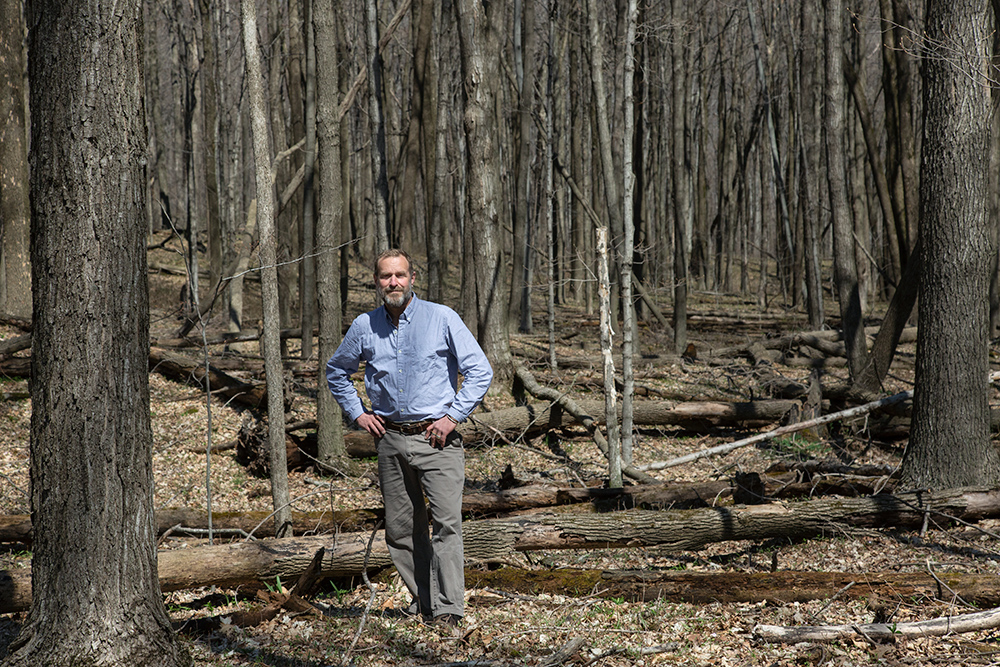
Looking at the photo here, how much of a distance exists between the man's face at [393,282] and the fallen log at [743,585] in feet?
7.10

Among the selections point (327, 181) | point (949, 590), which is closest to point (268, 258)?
point (327, 181)

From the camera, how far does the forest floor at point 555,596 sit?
156 inches

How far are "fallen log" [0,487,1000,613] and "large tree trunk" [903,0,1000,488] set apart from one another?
45cm

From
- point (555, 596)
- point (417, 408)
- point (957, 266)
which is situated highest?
point (957, 266)

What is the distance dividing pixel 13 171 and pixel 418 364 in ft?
34.1

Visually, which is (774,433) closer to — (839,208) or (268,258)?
(268,258)

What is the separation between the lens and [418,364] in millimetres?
4270

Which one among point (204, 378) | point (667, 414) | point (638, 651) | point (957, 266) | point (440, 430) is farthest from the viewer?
point (204, 378)

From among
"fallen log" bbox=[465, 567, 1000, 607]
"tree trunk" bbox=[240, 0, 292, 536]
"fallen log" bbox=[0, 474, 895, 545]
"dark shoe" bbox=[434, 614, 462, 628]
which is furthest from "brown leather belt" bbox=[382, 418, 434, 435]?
"tree trunk" bbox=[240, 0, 292, 536]

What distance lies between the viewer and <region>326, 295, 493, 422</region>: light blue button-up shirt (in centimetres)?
426

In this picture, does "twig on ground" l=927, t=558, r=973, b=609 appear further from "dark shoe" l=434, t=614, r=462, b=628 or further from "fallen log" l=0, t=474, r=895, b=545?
"dark shoe" l=434, t=614, r=462, b=628

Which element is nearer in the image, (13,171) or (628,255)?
(628,255)

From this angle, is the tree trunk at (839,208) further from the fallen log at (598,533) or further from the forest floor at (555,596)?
the fallen log at (598,533)

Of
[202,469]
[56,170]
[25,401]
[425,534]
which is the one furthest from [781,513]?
[25,401]
